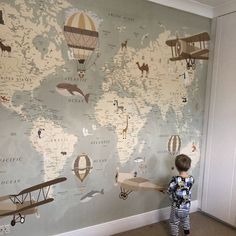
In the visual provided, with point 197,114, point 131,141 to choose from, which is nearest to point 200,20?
point 197,114

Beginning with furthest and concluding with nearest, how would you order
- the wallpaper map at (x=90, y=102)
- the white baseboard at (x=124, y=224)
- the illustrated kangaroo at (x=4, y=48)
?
the white baseboard at (x=124, y=224)
the wallpaper map at (x=90, y=102)
the illustrated kangaroo at (x=4, y=48)

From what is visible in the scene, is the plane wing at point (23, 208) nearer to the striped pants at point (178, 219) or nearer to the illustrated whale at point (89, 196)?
the illustrated whale at point (89, 196)

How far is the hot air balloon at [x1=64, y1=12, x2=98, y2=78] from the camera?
227 cm

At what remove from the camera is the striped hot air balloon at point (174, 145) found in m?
2.97

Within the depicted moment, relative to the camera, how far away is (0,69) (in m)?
2.01

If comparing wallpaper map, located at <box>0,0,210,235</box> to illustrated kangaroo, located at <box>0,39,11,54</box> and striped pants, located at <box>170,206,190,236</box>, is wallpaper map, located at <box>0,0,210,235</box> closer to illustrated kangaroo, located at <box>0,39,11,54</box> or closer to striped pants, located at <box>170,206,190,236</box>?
illustrated kangaroo, located at <box>0,39,11,54</box>

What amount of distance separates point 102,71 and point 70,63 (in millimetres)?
302

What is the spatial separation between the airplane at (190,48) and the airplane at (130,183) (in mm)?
1263

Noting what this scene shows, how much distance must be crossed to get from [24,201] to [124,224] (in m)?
1.03

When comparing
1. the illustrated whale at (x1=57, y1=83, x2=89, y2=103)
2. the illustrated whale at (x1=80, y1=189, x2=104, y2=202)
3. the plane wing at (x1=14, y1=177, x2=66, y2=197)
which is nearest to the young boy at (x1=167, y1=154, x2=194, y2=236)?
the illustrated whale at (x1=80, y1=189, x2=104, y2=202)

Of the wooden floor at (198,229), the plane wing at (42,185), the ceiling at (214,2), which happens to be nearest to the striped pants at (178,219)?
the wooden floor at (198,229)

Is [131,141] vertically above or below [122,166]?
above

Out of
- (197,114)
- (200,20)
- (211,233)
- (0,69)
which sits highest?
(200,20)

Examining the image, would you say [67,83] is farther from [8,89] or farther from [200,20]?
[200,20]
